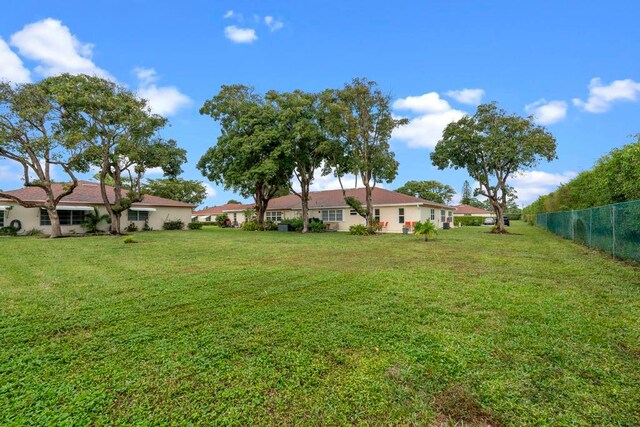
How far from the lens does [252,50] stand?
13031mm

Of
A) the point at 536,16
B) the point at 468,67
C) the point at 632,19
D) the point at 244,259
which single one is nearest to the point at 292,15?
the point at 468,67

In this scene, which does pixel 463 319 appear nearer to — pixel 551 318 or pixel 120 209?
pixel 551 318

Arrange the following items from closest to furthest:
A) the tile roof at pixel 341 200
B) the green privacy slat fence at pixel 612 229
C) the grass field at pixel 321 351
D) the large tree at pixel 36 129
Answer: the grass field at pixel 321 351 < the green privacy slat fence at pixel 612 229 < the large tree at pixel 36 129 < the tile roof at pixel 341 200

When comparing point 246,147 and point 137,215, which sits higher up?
point 246,147

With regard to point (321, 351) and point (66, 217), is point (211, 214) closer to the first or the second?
point (66, 217)

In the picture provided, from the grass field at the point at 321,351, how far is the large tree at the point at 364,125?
49.4 ft

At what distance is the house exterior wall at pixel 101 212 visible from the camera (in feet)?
66.1

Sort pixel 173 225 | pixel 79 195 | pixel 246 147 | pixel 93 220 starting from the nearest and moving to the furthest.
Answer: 1. pixel 246 147
2. pixel 93 220
3. pixel 79 195
4. pixel 173 225

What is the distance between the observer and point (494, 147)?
20.9 m

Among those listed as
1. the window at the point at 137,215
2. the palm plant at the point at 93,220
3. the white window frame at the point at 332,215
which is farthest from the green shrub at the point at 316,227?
the palm plant at the point at 93,220

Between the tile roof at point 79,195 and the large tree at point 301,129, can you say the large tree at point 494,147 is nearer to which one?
the large tree at point 301,129

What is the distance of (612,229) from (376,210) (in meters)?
17.4

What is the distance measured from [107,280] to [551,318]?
7.91m

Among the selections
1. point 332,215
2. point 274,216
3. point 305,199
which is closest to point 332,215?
point 332,215
